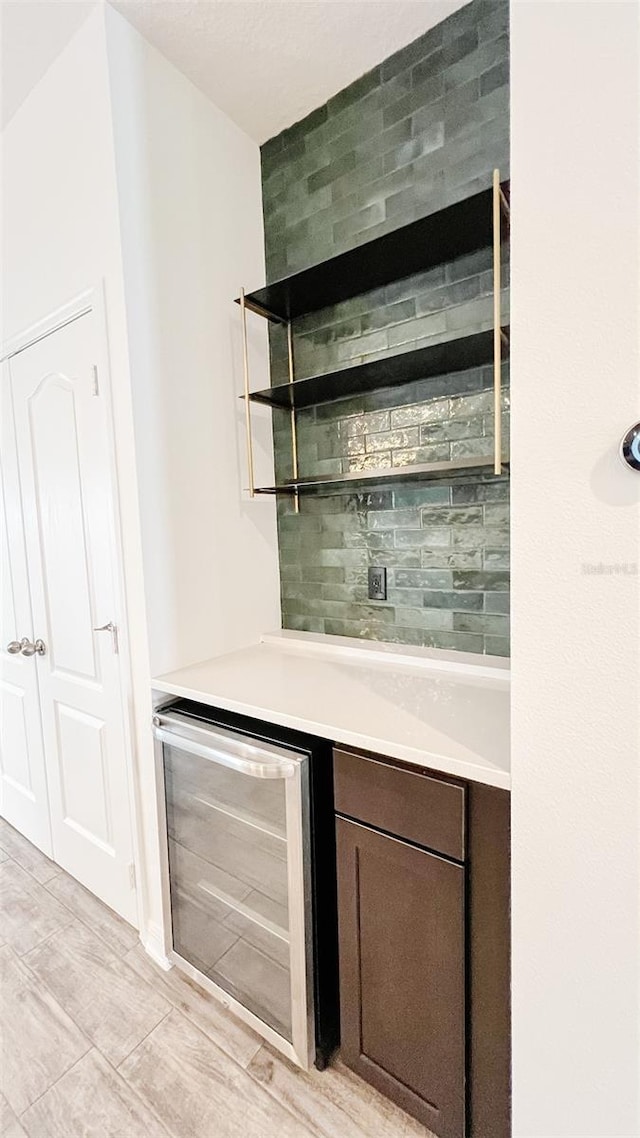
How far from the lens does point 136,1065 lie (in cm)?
129

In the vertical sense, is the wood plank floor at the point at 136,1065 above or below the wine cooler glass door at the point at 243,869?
below

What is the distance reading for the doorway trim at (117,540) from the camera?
Answer: 1477mm

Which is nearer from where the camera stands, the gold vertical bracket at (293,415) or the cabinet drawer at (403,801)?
the cabinet drawer at (403,801)

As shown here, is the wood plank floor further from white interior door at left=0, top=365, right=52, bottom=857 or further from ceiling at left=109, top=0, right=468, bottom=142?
ceiling at left=109, top=0, right=468, bottom=142

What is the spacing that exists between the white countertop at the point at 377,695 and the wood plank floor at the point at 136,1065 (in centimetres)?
94

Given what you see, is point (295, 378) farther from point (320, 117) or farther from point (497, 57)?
point (497, 57)

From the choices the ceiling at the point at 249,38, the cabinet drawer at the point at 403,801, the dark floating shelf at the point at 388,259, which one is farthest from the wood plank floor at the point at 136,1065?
the ceiling at the point at 249,38

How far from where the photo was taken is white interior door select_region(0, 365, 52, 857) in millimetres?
2010
